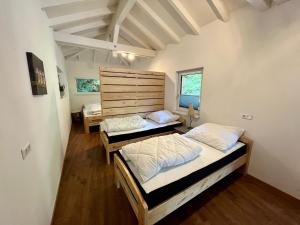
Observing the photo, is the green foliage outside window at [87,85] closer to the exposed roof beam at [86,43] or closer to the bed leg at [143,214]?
the exposed roof beam at [86,43]

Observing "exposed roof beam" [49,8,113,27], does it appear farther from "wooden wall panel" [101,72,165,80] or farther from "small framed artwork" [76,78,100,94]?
"small framed artwork" [76,78,100,94]

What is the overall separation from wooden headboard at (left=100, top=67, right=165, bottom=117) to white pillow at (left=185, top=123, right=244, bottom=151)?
1.61 m

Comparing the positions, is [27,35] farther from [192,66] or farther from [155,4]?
[192,66]

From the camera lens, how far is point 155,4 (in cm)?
248

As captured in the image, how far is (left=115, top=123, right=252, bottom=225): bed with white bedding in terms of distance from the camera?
116 centimetres

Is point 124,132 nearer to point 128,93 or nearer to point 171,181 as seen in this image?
point 128,93

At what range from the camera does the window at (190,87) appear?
2.94m

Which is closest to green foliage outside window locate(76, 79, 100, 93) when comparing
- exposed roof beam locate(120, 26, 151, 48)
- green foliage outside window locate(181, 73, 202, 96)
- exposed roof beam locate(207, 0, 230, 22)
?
exposed roof beam locate(120, 26, 151, 48)

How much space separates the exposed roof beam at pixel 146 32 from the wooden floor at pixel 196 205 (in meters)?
3.40

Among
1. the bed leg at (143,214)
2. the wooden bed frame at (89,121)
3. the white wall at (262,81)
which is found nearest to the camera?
the bed leg at (143,214)

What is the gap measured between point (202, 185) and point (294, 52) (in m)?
1.99

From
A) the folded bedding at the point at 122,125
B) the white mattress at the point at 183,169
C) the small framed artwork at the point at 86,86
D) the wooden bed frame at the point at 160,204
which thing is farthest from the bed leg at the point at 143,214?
the small framed artwork at the point at 86,86

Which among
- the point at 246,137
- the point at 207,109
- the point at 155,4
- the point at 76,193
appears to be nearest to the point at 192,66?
the point at 207,109

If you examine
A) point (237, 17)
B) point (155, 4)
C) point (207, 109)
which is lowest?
point (207, 109)
